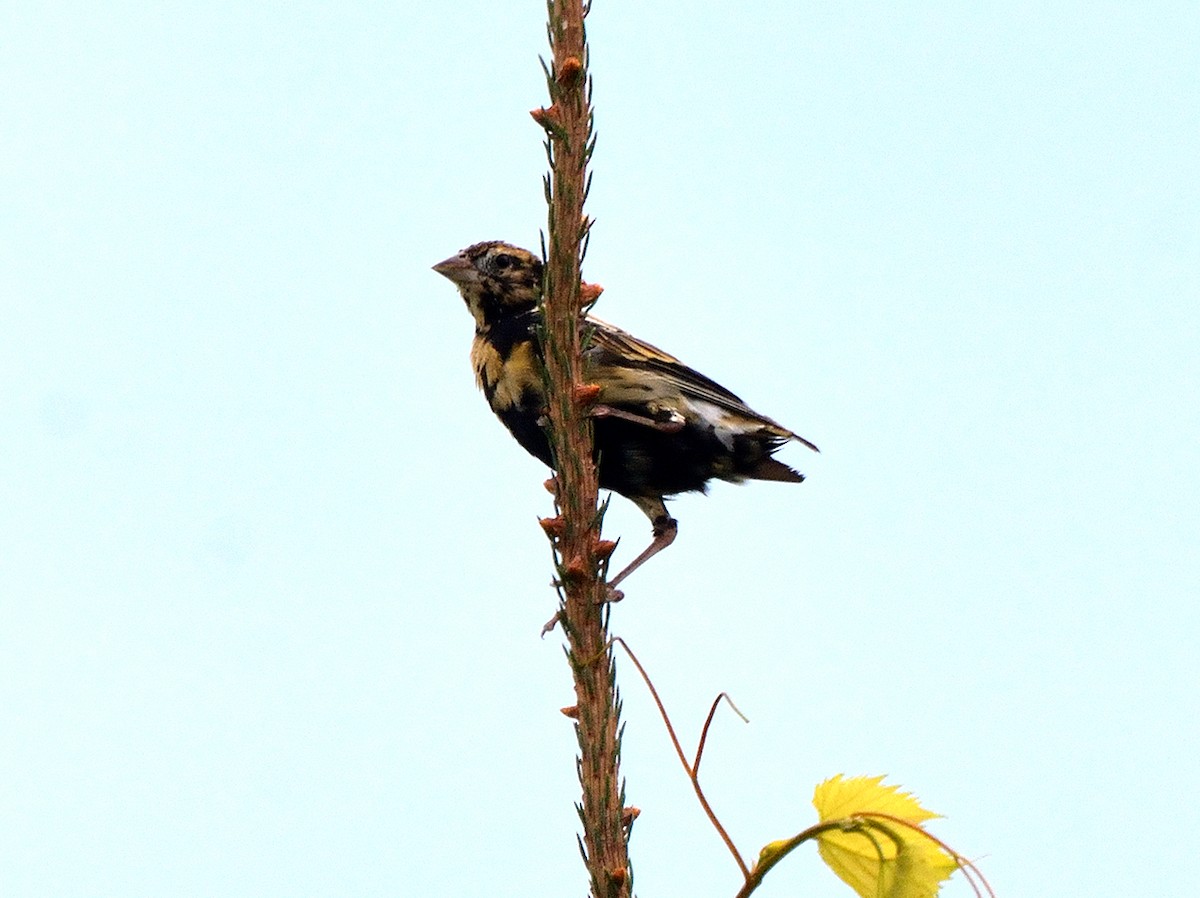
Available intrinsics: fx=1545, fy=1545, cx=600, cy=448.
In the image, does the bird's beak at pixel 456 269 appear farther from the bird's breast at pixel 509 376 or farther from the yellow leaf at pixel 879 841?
the yellow leaf at pixel 879 841

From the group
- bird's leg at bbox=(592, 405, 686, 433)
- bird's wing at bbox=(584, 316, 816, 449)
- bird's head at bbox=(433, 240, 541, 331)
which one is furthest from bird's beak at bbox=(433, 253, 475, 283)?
bird's leg at bbox=(592, 405, 686, 433)

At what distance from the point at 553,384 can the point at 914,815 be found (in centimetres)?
149

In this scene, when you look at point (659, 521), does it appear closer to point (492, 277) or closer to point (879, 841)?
point (492, 277)

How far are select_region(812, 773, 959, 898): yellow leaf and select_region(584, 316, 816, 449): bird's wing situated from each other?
142 inches

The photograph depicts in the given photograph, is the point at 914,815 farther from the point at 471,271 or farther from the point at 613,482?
the point at 471,271

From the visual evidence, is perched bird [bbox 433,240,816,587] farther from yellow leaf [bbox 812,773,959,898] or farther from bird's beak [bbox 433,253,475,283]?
yellow leaf [bbox 812,773,959,898]

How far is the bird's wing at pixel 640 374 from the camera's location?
6270 millimetres

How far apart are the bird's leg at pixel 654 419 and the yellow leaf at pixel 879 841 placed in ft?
11.3

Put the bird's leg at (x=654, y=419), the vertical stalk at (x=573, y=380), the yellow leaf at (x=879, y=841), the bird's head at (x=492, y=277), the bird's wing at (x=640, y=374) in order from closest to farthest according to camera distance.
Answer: the yellow leaf at (x=879, y=841) < the vertical stalk at (x=573, y=380) < the bird's leg at (x=654, y=419) < the bird's wing at (x=640, y=374) < the bird's head at (x=492, y=277)

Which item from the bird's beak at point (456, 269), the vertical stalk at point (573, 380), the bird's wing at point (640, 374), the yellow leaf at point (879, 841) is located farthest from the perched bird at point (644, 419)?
the yellow leaf at point (879, 841)

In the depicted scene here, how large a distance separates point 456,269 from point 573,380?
12.2 ft

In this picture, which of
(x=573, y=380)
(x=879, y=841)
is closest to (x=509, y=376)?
(x=573, y=380)

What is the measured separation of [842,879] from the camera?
8.91 feet

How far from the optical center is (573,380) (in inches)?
146
